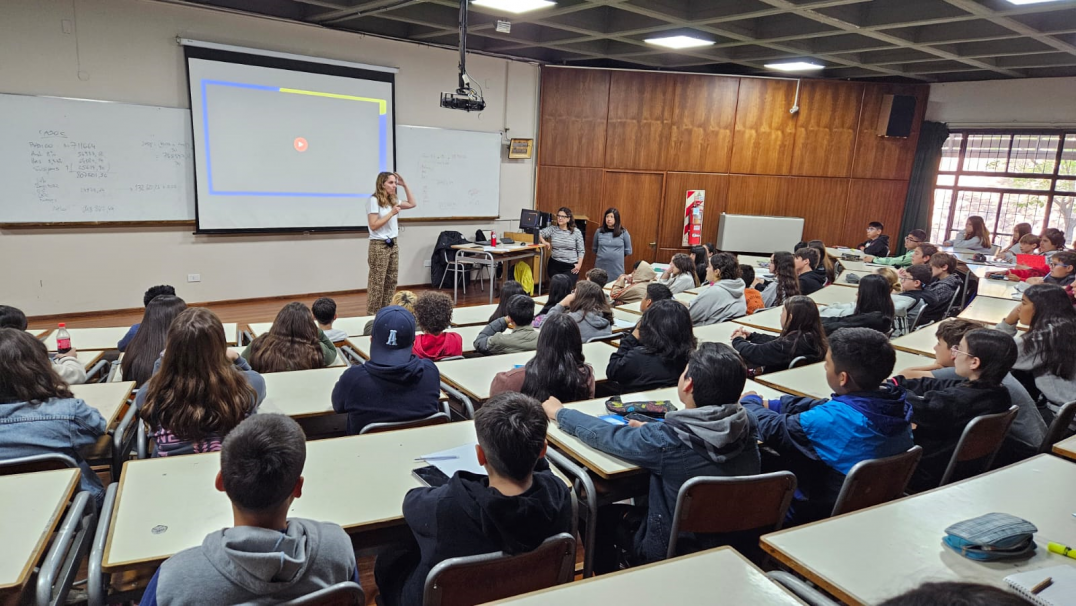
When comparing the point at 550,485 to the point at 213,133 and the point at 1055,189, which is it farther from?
the point at 1055,189

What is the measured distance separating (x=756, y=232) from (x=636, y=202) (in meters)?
1.84

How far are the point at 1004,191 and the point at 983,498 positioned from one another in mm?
9041

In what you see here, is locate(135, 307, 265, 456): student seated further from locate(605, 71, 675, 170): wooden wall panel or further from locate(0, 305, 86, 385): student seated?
locate(605, 71, 675, 170): wooden wall panel

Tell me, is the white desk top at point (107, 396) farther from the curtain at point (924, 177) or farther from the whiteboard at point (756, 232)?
the curtain at point (924, 177)

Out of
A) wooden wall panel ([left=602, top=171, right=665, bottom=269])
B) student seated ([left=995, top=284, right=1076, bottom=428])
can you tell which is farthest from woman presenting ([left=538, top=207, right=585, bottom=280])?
student seated ([left=995, top=284, right=1076, bottom=428])

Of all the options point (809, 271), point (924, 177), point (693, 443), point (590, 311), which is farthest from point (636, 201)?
point (693, 443)

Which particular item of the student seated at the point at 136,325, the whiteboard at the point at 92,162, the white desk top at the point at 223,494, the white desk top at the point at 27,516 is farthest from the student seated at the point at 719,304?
the whiteboard at the point at 92,162

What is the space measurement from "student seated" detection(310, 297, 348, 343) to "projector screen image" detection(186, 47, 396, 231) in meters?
3.76

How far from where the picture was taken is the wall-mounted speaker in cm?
895

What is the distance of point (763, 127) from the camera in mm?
9070

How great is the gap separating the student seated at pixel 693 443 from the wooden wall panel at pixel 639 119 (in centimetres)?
740

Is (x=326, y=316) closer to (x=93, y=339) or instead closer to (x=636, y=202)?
(x=93, y=339)

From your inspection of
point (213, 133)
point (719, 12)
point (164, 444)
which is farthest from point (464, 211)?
point (164, 444)

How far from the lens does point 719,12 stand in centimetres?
581
